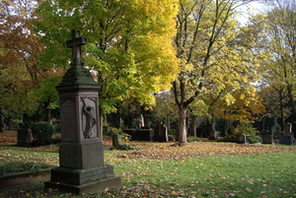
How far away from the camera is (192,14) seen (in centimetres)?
2164

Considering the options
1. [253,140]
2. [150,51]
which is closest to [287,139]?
[253,140]

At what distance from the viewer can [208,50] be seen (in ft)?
65.1

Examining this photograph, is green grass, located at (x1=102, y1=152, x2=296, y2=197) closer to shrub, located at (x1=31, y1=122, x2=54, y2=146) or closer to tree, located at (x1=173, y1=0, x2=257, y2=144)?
tree, located at (x1=173, y1=0, x2=257, y2=144)

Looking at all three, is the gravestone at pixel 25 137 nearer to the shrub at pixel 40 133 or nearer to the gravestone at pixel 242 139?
the shrub at pixel 40 133

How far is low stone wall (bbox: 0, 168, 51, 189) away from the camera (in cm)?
706

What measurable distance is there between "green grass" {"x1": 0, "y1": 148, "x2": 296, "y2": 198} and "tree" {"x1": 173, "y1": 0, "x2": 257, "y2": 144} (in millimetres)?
8410

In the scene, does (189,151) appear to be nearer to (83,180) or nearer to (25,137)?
(25,137)

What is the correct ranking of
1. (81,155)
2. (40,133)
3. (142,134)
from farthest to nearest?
(142,134) < (40,133) < (81,155)

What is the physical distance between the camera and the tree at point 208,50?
64.4 feet

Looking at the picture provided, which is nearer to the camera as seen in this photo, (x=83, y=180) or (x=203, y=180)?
(x=83, y=180)

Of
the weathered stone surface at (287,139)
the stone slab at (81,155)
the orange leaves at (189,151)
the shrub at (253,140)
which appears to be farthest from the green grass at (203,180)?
the weathered stone surface at (287,139)

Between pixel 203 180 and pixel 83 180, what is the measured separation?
A: 3412 mm

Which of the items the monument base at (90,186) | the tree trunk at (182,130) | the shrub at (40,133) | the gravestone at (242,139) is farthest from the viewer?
the gravestone at (242,139)

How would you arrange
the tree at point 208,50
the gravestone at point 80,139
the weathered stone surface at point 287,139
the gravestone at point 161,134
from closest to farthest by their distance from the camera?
the gravestone at point 80,139 → the tree at point 208,50 → the weathered stone surface at point 287,139 → the gravestone at point 161,134
